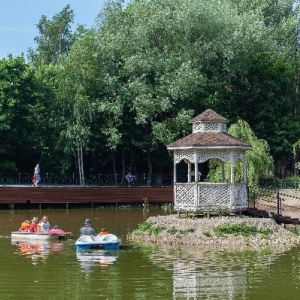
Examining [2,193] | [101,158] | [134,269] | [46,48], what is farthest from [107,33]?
[134,269]

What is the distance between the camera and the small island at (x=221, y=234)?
26.6 meters

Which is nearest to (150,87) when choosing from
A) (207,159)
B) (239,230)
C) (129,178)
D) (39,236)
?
(129,178)

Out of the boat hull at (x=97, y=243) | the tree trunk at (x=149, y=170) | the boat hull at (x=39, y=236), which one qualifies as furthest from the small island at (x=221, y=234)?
the tree trunk at (x=149, y=170)

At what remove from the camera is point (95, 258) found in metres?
24.0

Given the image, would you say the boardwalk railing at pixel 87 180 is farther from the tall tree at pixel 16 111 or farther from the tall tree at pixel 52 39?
the tall tree at pixel 52 39

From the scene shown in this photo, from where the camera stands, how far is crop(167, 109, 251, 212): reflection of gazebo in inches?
1164

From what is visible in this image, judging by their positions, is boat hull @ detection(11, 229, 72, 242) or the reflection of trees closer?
the reflection of trees

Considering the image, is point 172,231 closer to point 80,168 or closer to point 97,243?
point 97,243

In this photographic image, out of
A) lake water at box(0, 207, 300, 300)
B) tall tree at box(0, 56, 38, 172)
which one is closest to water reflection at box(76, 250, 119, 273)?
lake water at box(0, 207, 300, 300)

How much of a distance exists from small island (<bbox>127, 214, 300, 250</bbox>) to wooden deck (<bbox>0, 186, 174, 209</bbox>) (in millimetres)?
20516

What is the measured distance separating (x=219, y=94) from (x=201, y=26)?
605cm

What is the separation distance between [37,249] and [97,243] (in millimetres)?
2643

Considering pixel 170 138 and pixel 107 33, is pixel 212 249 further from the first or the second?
pixel 107 33

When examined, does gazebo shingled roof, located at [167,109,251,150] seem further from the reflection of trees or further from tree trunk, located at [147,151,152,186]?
tree trunk, located at [147,151,152,186]
